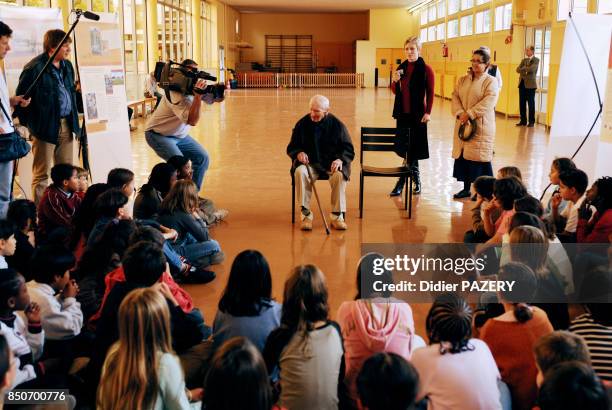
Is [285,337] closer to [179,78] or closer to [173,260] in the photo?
[173,260]

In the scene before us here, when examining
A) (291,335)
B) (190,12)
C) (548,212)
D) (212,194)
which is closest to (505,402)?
(291,335)

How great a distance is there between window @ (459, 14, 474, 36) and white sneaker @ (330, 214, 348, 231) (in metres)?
17.2

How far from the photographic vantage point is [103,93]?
6.04 m

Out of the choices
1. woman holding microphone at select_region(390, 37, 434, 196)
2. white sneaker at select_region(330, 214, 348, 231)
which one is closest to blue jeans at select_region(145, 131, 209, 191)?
white sneaker at select_region(330, 214, 348, 231)

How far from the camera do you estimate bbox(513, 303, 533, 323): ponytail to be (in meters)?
2.36

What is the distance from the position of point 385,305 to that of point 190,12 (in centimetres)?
2248

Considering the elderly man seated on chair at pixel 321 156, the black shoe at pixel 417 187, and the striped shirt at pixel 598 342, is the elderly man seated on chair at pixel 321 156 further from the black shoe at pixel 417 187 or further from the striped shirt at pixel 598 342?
the striped shirt at pixel 598 342

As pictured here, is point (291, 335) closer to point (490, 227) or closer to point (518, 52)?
point (490, 227)

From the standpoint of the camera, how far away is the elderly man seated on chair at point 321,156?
546 centimetres

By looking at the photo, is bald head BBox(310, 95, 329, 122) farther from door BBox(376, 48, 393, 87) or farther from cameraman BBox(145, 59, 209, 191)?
door BBox(376, 48, 393, 87)

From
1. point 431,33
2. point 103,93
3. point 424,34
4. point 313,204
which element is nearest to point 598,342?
point 313,204

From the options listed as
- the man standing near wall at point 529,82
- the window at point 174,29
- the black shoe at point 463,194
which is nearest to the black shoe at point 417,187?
the black shoe at point 463,194

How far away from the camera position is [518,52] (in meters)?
15.9

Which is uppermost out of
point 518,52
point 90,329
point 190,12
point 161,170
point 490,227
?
point 190,12
